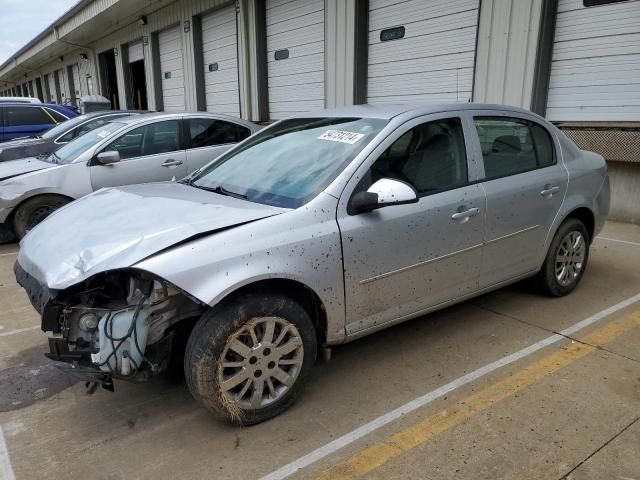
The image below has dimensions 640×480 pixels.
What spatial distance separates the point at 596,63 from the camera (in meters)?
7.12

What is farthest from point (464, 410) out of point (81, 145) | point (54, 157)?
point (54, 157)

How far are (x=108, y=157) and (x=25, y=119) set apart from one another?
6881 millimetres

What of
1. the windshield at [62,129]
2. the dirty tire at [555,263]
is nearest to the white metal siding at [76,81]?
the windshield at [62,129]

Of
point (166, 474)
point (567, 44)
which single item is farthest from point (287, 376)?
point (567, 44)

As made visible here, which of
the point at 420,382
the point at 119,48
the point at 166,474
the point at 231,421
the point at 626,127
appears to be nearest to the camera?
the point at 166,474

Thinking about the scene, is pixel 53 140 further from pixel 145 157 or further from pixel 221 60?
pixel 221 60

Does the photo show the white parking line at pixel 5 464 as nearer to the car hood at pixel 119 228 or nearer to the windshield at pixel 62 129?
the car hood at pixel 119 228

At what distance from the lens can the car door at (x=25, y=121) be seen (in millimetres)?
11398

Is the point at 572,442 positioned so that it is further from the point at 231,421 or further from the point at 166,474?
the point at 166,474

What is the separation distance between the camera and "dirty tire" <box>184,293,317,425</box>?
253cm

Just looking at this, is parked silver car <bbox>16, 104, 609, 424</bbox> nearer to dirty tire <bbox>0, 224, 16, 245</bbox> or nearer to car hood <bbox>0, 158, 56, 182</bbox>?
car hood <bbox>0, 158, 56, 182</bbox>

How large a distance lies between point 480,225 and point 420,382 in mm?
1150

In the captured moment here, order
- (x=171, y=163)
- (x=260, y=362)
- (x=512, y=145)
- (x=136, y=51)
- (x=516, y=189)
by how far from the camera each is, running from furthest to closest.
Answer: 1. (x=136, y=51)
2. (x=171, y=163)
3. (x=512, y=145)
4. (x=516, y=189)
5. (x=260, y=362)

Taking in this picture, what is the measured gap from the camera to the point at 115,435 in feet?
9.02
